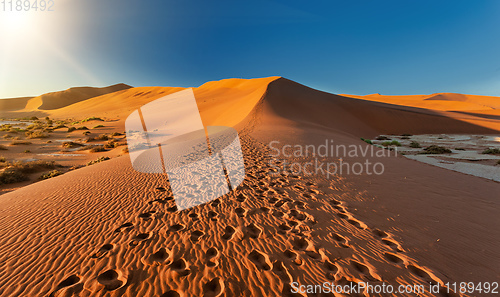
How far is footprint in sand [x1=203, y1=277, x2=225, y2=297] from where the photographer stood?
7.68ft

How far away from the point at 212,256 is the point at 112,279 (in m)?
1.31

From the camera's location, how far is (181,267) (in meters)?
2.75

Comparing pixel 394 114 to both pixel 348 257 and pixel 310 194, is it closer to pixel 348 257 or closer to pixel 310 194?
pixel 310 194

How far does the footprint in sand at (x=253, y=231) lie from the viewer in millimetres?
3546

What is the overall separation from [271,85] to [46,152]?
2851 centimetres

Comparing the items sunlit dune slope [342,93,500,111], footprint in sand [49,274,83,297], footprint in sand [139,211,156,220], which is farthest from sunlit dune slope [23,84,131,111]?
sunlit dune slope [342,93,500,111]

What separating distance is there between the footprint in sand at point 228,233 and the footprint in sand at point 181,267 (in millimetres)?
815

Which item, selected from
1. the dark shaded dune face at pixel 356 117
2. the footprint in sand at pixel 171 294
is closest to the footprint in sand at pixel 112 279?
the footprint in sand at pixel 171 294

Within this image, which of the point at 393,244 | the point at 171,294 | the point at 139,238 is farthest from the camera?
the point at 139,238

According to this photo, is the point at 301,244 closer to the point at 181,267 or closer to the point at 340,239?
the point at 340,239

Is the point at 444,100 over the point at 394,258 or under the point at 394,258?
over

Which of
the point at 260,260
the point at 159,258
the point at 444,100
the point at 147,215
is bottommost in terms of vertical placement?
the point at 260,260

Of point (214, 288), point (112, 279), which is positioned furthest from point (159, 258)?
point (214, 288)

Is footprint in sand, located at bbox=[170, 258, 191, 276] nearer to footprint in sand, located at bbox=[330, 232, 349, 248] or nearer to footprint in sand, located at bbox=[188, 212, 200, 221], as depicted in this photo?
footprint in sand, located at bbox=[188, 212, 200, 221]
